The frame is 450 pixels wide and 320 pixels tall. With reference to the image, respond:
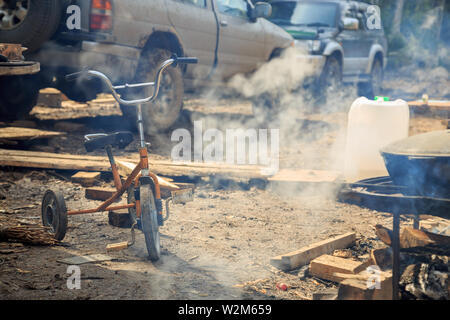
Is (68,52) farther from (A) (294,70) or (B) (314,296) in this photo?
(A) (294,70)

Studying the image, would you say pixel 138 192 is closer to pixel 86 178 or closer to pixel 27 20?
pixel 86 178

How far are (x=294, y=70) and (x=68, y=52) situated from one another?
498cm

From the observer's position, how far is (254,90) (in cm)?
958

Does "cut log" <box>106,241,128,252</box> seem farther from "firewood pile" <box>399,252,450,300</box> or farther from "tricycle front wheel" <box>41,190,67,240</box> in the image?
"firewood pile" <box>399,252,450,300</box>

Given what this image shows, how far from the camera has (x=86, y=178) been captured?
5.55 metres

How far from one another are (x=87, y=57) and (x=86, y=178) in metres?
1.54

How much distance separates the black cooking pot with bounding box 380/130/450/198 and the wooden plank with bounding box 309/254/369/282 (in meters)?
0.65

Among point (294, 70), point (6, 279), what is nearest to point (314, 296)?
point (6, 279)

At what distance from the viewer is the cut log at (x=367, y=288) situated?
2.81 m

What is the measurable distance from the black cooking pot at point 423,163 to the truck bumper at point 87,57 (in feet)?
13.5

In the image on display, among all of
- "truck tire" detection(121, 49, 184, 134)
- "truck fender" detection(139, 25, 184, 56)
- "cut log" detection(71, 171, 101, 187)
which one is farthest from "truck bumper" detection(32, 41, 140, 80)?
"cut log" detection(71, 171, 101, 187)

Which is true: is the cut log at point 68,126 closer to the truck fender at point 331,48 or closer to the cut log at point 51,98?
the cut log at point 51,98

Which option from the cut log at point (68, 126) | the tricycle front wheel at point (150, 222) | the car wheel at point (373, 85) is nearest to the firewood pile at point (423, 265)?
the tricycle front wheel at point (150, 222)

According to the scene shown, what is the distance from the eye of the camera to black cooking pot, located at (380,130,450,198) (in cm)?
282
